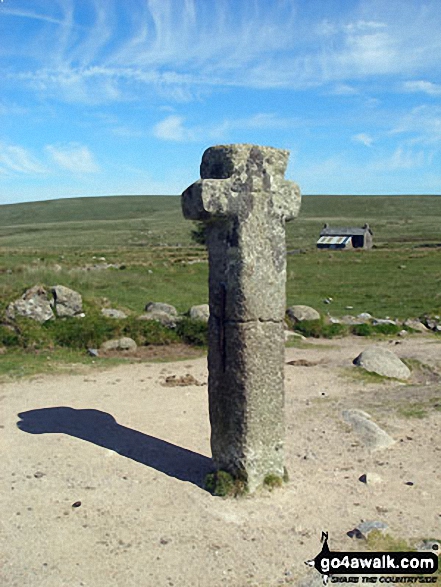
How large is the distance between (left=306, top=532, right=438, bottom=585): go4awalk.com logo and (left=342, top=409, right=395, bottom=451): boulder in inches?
131

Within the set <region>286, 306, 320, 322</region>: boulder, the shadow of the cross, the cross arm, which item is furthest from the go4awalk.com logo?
<region>286, 306, 320, 322</region>: boulder

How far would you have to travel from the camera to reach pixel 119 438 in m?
10.5

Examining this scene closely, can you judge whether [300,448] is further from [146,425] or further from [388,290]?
[388,290]

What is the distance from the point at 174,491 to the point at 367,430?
156 inches

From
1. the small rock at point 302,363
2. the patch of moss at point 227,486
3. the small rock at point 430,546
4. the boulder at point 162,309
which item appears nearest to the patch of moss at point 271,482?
the patch of moss at point 227,486

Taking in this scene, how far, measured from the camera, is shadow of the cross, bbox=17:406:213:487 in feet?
30.3

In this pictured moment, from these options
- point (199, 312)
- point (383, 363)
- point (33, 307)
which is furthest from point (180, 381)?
point (33, 307)

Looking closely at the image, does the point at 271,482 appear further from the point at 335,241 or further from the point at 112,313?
Result: the point at 335,241

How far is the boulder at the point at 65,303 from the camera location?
1981cm

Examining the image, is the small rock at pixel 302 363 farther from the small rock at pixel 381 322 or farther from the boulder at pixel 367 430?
the small rock at pixel 381 322

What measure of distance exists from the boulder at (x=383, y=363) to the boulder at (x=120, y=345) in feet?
21.3

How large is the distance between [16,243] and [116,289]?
61.0m

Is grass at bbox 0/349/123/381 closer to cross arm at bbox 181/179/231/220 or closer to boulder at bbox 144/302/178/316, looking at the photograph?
boulder at bbox 144/302/178/316

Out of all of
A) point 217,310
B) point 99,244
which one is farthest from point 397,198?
point 217,310
